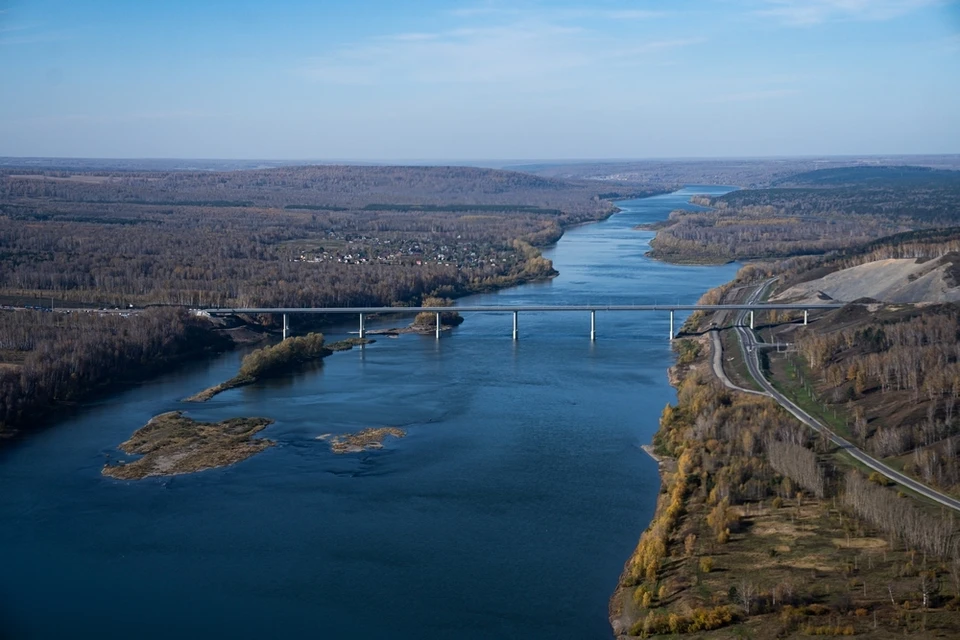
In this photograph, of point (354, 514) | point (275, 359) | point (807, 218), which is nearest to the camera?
point (354, 514)

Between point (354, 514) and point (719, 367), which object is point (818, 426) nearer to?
point (719, 367)

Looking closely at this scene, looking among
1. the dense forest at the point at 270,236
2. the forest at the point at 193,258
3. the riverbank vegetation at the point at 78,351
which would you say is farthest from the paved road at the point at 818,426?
the riverbank vegetation at the point at 78,351

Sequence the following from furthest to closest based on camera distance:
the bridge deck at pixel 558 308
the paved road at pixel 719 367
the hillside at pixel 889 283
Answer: the bridge deck at pixel 558 308 < the hillside at pixel 889 283 < the paved road at pixel 719 367

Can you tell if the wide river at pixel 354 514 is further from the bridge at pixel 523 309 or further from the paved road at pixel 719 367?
the bridge at pixel 523 309

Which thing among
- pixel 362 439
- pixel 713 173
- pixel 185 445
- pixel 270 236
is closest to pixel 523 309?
pixel 362 439

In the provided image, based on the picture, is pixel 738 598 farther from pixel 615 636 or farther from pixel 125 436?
pixel 125 436

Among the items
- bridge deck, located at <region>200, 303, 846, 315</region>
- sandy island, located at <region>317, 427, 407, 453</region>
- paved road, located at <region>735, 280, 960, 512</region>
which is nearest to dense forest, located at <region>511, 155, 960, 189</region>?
bridge deck, located at <region>200, 303, 846, 315</region>

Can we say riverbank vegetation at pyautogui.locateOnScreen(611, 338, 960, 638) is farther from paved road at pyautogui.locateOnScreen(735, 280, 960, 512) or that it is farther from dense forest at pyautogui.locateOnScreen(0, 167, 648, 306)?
dense forest at pyautogui.locateOnScreen(0, 167, 648, 306)
